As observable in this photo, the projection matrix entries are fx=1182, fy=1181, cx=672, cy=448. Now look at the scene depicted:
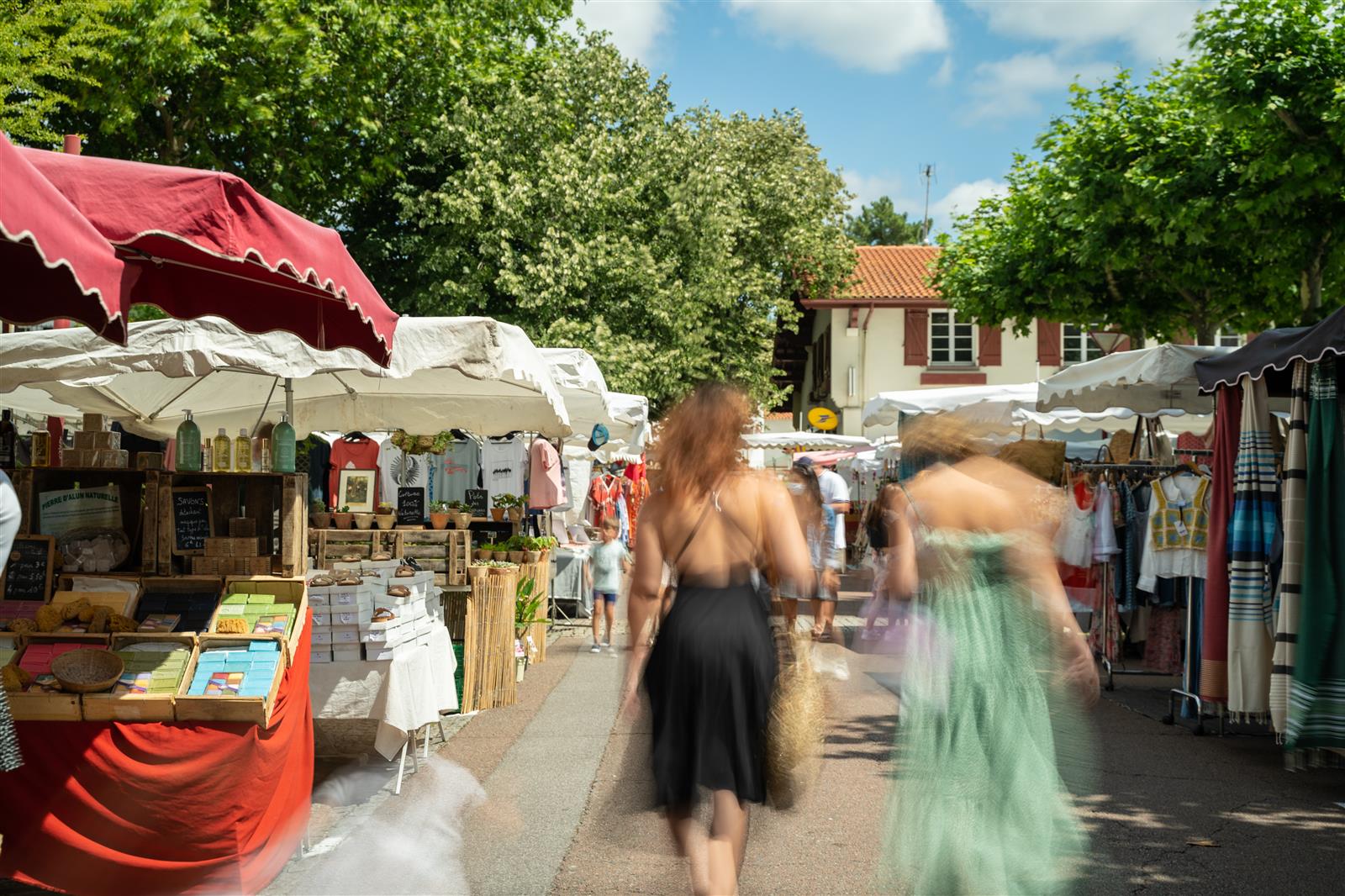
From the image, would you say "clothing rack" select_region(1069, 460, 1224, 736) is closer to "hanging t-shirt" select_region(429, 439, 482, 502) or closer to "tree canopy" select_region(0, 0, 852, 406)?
"hanging t-shirt" select_region(429, 439, 482, 502)

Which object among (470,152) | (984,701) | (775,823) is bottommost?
(775,823)

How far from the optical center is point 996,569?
3926 mm

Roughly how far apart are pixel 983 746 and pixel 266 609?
3361mm

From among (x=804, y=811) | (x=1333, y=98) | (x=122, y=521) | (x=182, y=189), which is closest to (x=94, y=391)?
(x=122, y=521)

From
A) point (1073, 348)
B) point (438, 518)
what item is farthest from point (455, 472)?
point (1073, 348)

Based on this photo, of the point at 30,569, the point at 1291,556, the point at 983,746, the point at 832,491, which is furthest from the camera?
the point at 832,491

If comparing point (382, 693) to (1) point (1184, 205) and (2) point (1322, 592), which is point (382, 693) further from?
(1) point (1184, 205)

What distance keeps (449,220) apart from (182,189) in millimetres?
19615

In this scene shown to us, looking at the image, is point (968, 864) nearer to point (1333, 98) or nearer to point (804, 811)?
point (804, 811)

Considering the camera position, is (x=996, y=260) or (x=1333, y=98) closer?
(x=1333, y=98)

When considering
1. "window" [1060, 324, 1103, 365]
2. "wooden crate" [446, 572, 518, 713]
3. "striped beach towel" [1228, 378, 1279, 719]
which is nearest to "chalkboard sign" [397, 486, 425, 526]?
"wooden crate" [446, 572, 518, 713]

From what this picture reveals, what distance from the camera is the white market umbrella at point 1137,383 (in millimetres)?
8703

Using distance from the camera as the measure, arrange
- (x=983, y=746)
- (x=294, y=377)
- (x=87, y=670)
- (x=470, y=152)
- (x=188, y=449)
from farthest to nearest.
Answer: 1. (x=470, y=152)
2. (x=294, y=377)
3. (x=188, y=449)
4. (x=87, y=670)
5. (x=983, y=746)

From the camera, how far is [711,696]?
3.67 m
